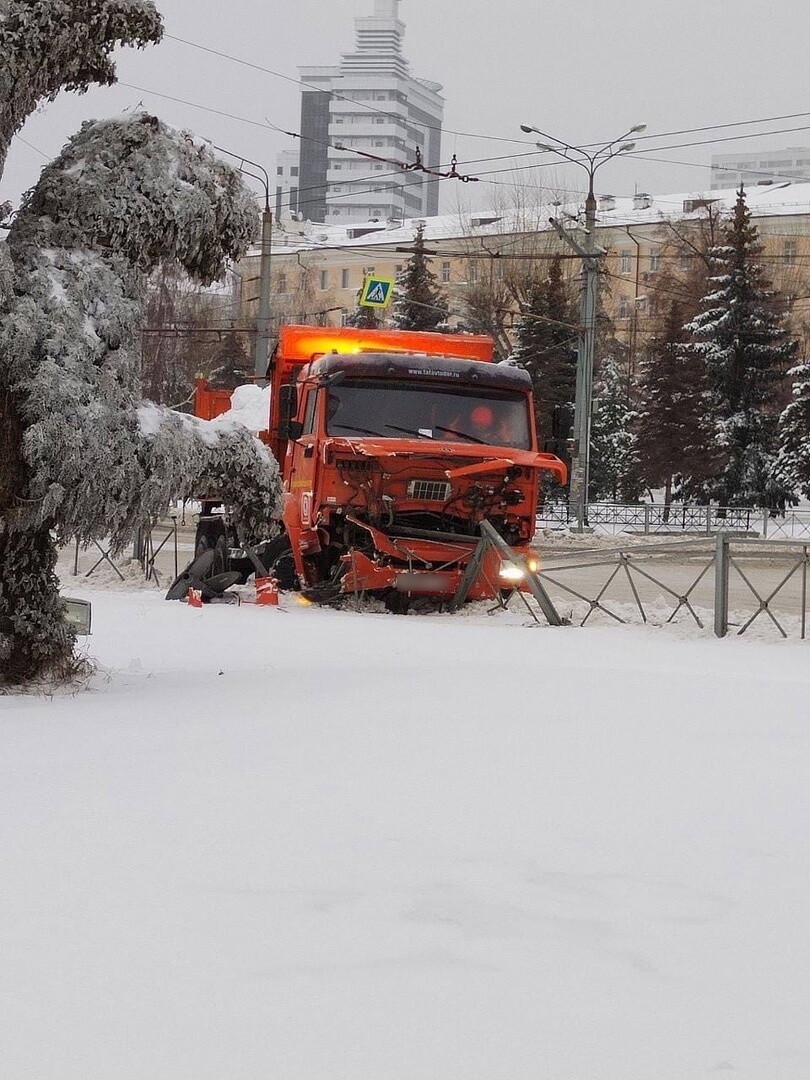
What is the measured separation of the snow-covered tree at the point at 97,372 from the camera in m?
6.95

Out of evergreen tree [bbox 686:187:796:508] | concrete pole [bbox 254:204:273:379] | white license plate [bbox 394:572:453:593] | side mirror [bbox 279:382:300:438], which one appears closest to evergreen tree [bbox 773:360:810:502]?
evergreen tree [bbox 686:187:796:508]

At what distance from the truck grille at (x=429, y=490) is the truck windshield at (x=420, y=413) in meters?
0.62

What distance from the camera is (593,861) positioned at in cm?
410

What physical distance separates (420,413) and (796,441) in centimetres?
2688

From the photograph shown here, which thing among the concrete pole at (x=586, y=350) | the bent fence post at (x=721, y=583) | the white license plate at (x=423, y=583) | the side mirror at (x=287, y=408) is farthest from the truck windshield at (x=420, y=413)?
the concrete pole at (x=586, y=350)

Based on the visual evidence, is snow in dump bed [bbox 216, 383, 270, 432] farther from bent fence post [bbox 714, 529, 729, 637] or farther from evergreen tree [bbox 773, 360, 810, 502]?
evergreen tree [bbox 773, 360, 810, 502]

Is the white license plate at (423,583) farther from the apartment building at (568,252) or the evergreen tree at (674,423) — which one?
the apartment building at (568,252)

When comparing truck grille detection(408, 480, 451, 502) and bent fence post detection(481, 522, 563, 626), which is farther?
truck grille detection(408, 480, 451, 502)

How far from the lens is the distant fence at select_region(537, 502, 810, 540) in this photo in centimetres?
3647

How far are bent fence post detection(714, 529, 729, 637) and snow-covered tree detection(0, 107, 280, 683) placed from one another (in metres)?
5.51

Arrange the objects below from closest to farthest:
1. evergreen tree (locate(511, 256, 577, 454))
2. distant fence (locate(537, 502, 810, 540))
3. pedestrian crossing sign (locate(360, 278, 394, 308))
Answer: pedestrian crossing sign (locate(360, 278, 394, 308)) < distant fence (locate(537, 502, 810, 540)) < evergreen tree (locate(511, 256, 577, 454))

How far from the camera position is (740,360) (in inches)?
1700

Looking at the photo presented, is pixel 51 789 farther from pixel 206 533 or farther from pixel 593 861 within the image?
pixel 206 533

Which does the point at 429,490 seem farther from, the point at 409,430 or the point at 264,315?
the point at 264,315
